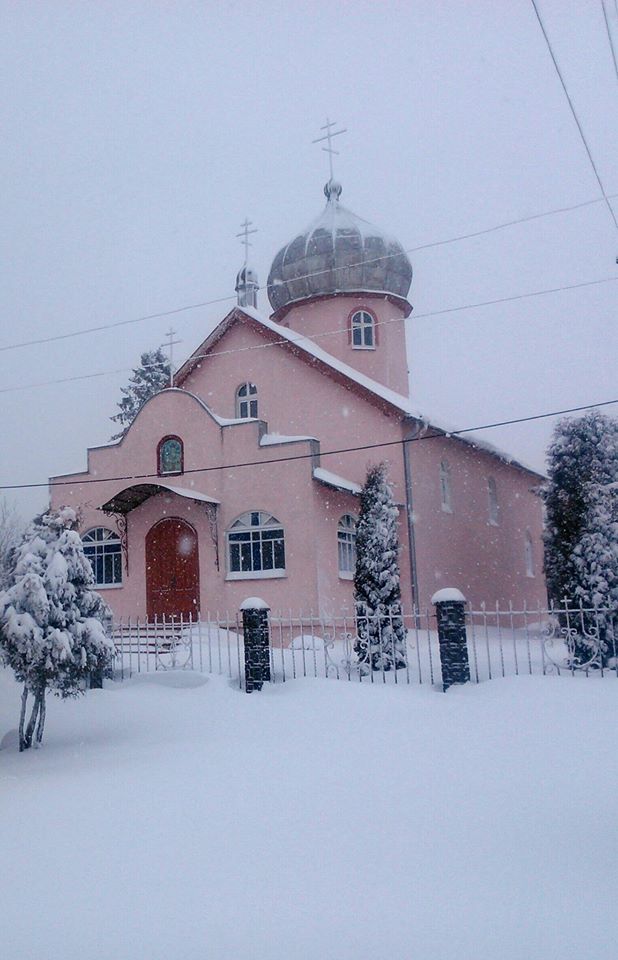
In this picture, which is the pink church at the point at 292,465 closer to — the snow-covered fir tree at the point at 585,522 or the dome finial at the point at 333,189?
the dome finial at the point at 333,189

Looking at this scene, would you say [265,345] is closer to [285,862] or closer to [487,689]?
[487,689]

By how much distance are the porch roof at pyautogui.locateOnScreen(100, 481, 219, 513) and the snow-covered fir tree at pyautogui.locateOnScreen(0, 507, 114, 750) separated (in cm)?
689

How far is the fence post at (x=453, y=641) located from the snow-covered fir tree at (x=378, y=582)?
56.9 inches

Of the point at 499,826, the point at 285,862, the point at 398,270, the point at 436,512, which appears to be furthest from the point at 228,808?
the point at 398,270

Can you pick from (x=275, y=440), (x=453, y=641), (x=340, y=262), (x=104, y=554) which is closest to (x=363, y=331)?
(x=340, y=262)

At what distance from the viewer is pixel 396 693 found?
11.5 metres

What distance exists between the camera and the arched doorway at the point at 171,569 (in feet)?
60.5

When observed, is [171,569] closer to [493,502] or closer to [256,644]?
[256,644]

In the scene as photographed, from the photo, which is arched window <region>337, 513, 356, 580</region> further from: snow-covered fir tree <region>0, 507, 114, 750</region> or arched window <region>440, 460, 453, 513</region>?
snow-covered fir tree <region>0, 507, 114, 750</region>

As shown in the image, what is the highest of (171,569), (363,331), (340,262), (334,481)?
(340,262)

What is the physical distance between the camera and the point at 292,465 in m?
17.8

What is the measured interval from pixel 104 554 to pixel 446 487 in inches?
338

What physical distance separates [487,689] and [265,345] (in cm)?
1192

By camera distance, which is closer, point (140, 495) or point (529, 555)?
point (140, 495)
